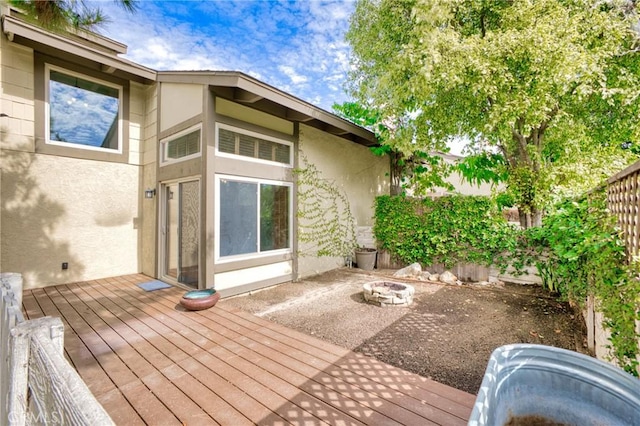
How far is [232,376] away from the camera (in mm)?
2699

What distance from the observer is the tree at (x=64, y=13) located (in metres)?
3.04

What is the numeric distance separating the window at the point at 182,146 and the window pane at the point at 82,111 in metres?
1.28

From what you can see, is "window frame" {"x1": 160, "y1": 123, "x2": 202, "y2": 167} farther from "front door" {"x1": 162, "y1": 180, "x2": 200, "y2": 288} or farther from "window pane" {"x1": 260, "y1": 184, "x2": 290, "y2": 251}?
"window pane" {"x1": 260, "y1": 184, "x2": 290, "y2": 251}

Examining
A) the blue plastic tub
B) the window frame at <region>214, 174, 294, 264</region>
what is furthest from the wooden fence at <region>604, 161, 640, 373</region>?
the window frame at <region>214, 174, 294, 264</region>

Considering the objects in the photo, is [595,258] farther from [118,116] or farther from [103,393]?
[118,116]

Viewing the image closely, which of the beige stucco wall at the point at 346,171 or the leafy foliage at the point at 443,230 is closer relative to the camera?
the leafy foliage at the point at 443,230

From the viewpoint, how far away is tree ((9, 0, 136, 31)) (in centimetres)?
304

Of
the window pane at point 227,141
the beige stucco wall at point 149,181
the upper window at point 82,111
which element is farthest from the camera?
the beige stucco wall at point 149,181

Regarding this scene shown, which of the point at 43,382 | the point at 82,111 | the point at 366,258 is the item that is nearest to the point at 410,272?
the point at 366,258

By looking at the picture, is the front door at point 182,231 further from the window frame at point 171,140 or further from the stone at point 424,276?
the stone at point 424,276

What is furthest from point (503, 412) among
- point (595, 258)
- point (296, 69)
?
point (296, 69)

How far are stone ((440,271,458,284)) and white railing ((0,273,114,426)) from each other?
21.0ft

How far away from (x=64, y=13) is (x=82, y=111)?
3.16m

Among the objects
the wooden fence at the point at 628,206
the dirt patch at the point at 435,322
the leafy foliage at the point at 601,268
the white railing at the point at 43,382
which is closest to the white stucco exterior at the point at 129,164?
the dirt patch at the point at 435,322
